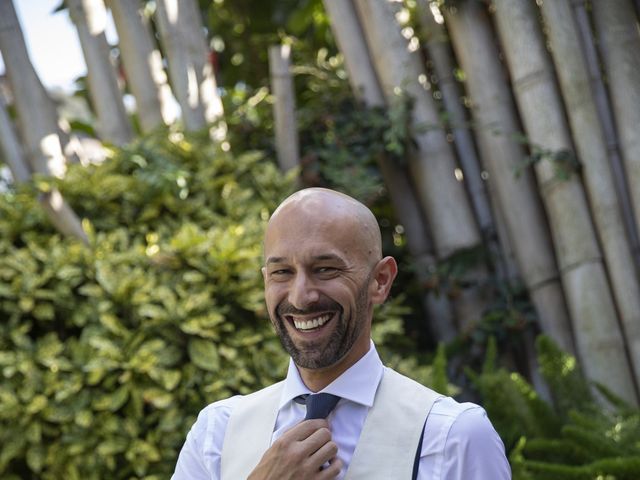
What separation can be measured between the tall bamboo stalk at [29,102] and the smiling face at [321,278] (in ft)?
12.6

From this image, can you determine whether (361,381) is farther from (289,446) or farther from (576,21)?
(576,21)

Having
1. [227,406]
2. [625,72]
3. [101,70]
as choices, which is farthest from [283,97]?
[227,406]

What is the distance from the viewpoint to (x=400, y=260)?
5422mm

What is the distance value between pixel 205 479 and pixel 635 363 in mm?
3035

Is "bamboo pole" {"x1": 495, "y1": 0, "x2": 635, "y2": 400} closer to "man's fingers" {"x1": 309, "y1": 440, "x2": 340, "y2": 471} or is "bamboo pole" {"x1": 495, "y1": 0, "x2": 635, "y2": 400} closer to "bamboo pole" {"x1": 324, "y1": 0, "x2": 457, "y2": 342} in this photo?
"bamboo pole" {"x1": 324, "y1": 0, "x2": 457, "y2": 342}

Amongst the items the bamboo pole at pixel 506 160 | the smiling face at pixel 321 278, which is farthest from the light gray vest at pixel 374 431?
the bamboo pole at pixel 506 160

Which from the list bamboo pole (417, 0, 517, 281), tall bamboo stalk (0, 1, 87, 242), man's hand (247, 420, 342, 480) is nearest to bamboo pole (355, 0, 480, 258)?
bamboo pole (417, 0, 517, 281)

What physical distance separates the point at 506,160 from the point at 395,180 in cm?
67

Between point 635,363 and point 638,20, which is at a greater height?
point 638,20

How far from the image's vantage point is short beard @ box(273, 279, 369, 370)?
1686 millimetres

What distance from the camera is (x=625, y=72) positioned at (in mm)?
4359

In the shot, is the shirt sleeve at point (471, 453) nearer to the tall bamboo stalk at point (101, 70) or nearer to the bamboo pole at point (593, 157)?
the bamboo pole at point (593, 157)

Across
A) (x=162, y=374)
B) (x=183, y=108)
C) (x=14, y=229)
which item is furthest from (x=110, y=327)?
(x=183, y=108)

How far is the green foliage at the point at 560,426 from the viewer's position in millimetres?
3281
